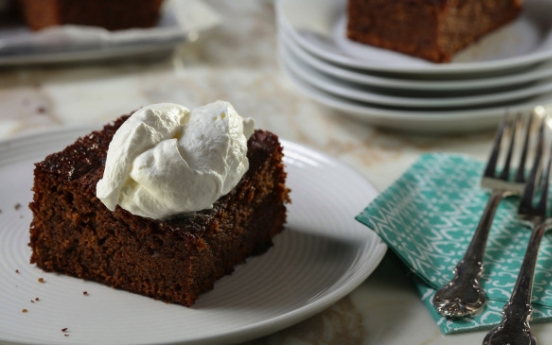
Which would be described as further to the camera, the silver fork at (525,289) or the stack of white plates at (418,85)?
the stack of white plates at (418,85)

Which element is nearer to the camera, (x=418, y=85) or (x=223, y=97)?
(x=418, y=85)

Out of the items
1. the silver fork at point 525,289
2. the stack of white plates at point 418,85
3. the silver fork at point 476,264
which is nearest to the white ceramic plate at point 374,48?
the stack of white plates at point 418,85

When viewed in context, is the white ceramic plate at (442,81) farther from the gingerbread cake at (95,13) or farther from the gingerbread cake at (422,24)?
the gingerbread cake at (95,13)

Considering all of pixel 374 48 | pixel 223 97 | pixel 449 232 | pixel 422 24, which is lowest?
pixel 223 97

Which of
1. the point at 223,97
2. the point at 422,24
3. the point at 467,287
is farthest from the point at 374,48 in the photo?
the point at 467,287

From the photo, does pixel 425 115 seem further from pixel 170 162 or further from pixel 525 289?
pixel 170 162

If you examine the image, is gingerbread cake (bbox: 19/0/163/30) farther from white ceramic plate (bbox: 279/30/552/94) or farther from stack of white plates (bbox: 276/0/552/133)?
white ceramic plate (bbox: 279/30/552/94)
